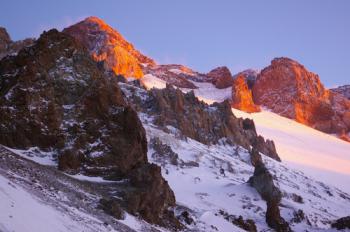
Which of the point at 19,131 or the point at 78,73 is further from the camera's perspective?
the point at 78,73

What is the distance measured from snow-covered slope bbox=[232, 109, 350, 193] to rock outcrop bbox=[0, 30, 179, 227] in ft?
156

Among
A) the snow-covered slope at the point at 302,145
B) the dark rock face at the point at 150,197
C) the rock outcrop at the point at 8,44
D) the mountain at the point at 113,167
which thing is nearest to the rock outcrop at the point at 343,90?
the snow-covered slope at the point at 302,145

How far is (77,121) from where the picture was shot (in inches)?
1202

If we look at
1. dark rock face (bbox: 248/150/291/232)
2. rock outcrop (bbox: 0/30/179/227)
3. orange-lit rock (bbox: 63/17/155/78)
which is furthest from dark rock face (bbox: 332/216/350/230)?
orange-lit rock (bbox: 63/17/155/78)

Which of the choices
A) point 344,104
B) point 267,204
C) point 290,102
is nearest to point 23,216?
point 267,204

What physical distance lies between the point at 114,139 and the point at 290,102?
117 metres

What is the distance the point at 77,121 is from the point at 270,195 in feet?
58.0

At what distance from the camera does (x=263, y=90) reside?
146500 millimetres

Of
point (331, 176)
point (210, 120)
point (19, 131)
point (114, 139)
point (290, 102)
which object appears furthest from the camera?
point (290, 102)

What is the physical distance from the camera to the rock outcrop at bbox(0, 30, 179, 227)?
1096 inches

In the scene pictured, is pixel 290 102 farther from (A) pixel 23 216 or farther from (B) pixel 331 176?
(A) pixel 23 216

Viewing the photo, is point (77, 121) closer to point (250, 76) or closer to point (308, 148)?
point (308, 148)

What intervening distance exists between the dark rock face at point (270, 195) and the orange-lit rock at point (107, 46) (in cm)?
4974

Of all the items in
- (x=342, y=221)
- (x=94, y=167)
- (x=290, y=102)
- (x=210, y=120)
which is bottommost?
(x=342, y=221)
